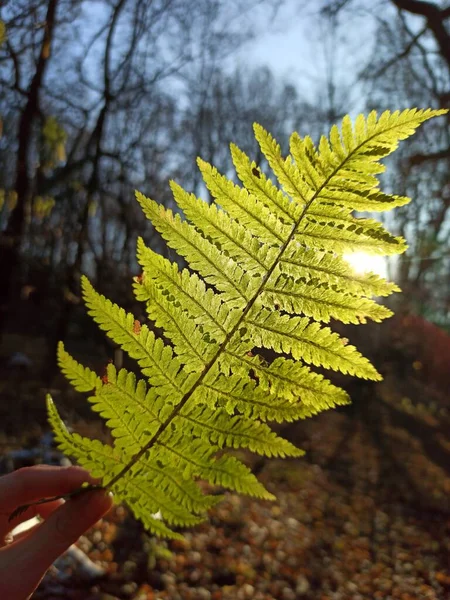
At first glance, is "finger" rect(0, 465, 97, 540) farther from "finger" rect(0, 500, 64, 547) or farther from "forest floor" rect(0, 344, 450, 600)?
"forest floor" rect(0, 344, 450, 600)

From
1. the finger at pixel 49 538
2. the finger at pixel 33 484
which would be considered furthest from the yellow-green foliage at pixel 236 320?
the finger at pixel 33 484

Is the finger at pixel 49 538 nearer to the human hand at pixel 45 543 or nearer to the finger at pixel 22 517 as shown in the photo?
the human hand at pixel 45 543

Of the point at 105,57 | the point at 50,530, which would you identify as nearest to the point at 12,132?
the point at 105,57

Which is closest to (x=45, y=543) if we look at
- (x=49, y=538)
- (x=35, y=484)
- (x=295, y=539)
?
(x=49, y=538)

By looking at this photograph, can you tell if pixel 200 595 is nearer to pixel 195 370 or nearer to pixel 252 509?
pixel 252 509

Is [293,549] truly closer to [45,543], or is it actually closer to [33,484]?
[33,484]
